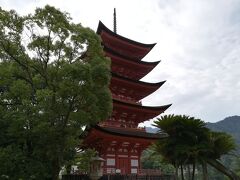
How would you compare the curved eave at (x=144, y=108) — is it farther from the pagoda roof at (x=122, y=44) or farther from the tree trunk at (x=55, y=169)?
the tree trunk at (x=55, y=169)

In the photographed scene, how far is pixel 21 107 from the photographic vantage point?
618 inches

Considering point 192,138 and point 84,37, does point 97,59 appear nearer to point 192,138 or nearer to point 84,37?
point 84,37

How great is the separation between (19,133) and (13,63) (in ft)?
12.3

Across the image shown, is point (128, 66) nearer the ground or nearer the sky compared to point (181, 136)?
nearer the sky

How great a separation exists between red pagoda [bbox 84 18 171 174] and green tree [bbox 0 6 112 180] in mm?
→ 7400

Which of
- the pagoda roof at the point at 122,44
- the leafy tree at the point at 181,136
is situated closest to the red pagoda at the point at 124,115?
the pagoda roof at the point at 122,44

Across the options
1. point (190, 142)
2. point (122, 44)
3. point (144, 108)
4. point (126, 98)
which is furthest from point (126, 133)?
point (122, 44)

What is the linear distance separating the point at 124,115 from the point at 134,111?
39.0 inches

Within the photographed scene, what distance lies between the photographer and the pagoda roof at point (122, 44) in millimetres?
30675

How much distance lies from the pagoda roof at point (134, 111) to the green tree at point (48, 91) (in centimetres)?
1032

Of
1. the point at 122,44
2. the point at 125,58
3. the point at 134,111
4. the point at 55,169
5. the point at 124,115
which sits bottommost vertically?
the point at 55,169

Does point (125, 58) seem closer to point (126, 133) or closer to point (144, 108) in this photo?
point (144, 108)

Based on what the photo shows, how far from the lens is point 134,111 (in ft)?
93.5

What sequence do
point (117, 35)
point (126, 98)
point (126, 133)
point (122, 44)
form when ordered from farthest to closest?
point (122, 44) → point (117, 35) → point (126, 98) → point (126, 133)
